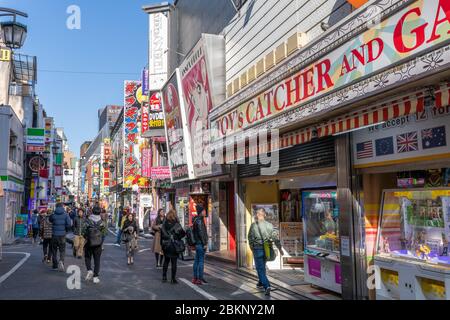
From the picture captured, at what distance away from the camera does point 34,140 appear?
3005cm

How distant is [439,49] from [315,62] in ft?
8.78

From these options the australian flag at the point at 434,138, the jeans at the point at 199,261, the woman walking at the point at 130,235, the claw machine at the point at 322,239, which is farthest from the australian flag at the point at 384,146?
the woman walking at the point at 130,235

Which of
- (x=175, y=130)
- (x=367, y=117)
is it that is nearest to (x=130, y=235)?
(x=175, y=130)

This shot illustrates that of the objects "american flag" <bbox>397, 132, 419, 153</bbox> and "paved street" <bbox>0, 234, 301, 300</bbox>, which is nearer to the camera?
"american flag" <bbox>397, 132, 419, 153</bbox>

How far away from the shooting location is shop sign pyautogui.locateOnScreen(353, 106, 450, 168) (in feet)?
18.7

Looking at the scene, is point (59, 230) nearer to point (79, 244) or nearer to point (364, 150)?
point (79, 244)

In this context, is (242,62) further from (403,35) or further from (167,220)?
(403,35)

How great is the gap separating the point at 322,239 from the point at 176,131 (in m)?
10.2

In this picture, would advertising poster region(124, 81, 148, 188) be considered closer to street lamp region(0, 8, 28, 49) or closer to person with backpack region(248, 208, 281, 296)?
street lamp region(0, 8, 28, 49)

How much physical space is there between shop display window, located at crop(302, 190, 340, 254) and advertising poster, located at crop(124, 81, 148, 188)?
92.9ft

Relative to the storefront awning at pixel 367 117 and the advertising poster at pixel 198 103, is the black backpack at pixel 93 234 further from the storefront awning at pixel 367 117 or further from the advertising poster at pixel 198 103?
the advertising poster at pixel 198 103

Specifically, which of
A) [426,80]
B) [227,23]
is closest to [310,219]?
[426,80]

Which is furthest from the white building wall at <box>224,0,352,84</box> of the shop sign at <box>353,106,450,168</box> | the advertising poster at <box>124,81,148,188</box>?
the advertising poster at <box>124,81,148,188</box>

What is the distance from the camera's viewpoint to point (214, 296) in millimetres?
8266
